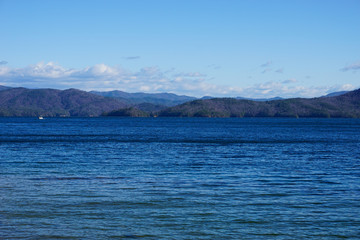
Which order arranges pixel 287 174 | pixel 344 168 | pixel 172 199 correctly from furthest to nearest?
pixel 344 168
pixel 287 174
pixel 172 199

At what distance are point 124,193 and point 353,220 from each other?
36.9ft

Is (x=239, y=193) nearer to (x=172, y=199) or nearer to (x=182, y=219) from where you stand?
(x=172, y=199)

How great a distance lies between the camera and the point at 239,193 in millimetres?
22984

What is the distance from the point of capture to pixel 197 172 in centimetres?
3191

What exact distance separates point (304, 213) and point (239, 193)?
4.85 m

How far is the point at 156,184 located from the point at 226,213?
7958mm

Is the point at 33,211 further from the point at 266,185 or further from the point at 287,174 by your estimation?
the point at 287,174

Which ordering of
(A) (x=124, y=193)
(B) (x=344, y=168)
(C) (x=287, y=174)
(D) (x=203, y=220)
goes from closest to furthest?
(D) (x=203, y=220) < (A) (x=124, y=193) < (C) (x=287, y=174) < (B) (x=344, y=168)

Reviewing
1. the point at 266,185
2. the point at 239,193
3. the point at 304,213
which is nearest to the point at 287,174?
the point at 266,185

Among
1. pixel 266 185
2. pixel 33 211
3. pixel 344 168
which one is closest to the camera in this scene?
pixel 33 211

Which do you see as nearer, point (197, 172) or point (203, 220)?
point (203, 220)

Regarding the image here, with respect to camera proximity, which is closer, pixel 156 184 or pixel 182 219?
pixel 182 219

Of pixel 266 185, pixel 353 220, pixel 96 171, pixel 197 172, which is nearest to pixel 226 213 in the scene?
pixel 353 220

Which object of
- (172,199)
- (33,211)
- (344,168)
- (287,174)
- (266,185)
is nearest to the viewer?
(33,211)
